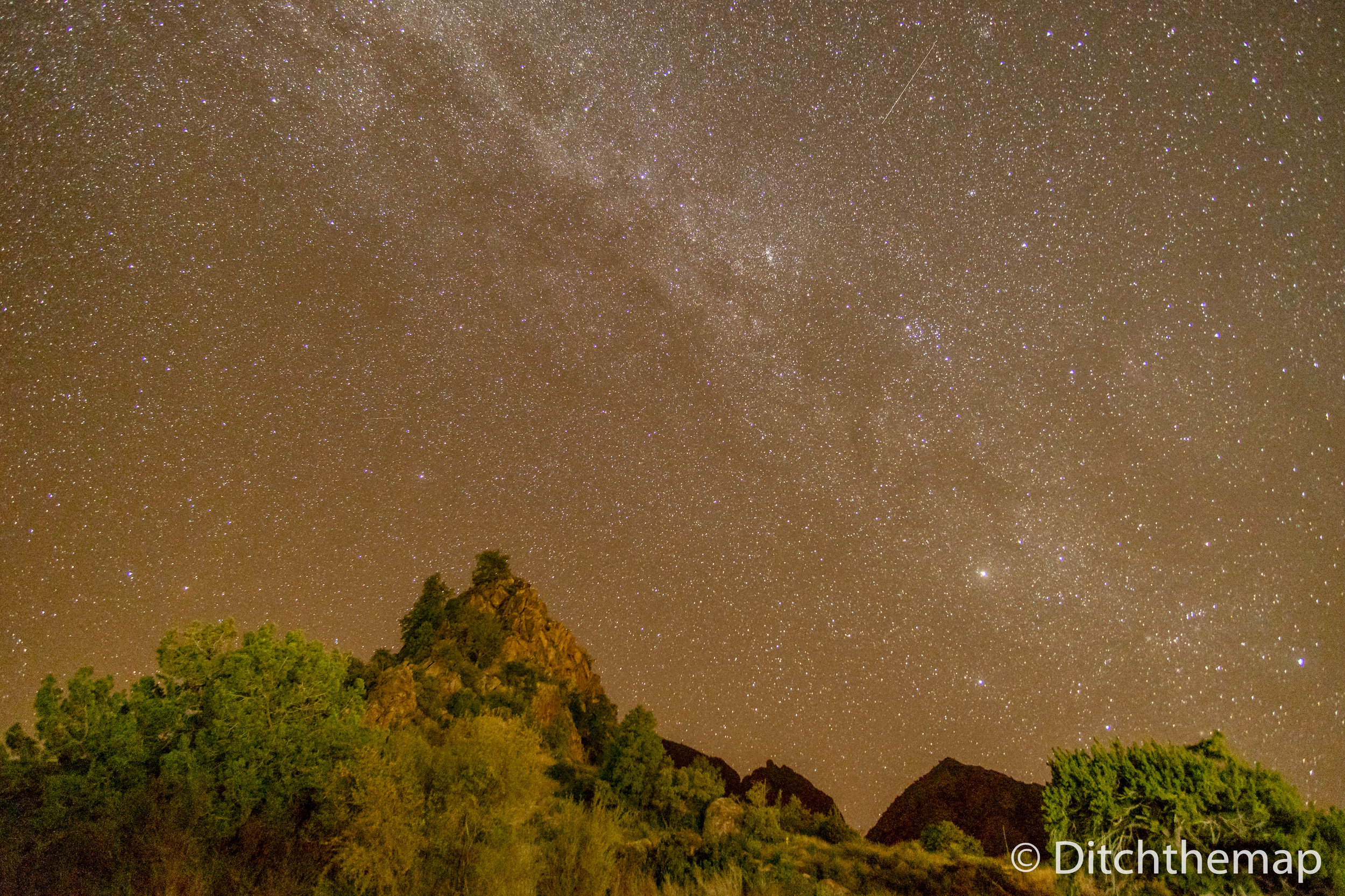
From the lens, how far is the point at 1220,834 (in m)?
14.4

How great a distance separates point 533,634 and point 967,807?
6003 cm

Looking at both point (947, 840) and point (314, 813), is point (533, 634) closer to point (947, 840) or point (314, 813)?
point (947, 840)

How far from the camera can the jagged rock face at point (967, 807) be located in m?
73.6

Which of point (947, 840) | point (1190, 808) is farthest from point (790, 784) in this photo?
point (1190, 808)

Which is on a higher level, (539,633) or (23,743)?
(539,633)

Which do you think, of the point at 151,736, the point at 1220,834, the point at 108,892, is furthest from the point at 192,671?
the point at 1220,834

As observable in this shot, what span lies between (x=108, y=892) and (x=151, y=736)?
15.6 ft

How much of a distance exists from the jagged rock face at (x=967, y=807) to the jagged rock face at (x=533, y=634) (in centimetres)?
4150

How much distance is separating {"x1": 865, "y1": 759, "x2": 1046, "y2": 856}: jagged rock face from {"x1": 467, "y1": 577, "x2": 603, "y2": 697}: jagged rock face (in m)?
41.5

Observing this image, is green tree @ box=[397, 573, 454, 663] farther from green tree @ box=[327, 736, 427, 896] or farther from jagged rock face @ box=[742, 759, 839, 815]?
jagged rock face @ box=[742, 759, 839, 815]

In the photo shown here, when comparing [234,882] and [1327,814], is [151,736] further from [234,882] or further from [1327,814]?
[1327,814]

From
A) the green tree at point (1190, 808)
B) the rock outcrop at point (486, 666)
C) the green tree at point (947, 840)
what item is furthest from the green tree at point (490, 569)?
the green tree at point (1190, 808)

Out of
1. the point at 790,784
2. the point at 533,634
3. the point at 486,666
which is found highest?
the point at 533,634

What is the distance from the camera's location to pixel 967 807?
8019 centimetres
